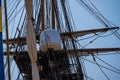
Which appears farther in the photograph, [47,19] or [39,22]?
[39,22]

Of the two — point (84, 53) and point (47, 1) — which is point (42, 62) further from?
point (84, 53)

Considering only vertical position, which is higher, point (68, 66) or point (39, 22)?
point (39, 22)

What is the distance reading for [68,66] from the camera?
9844mm

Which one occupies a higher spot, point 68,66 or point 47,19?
point 47,19

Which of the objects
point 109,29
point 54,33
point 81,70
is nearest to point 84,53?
point 109,29

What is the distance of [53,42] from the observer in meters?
8.80

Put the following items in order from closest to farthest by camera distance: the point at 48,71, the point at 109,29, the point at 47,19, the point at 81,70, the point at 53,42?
1. the point at 53,42
2. the point at 48,71
3. the point at 81,70
4. the point at 47,19
5. the point at 109,29

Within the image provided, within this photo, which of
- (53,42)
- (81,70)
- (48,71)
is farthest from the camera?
(81,70)

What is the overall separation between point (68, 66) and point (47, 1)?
3.89 m

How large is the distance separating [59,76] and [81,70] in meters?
1.79

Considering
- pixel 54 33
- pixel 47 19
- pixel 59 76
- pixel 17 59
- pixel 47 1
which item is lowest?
pixel 59 76

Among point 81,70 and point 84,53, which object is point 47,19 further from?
point 84,53

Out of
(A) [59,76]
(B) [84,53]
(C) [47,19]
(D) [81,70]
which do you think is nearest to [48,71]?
(A) [59,76]

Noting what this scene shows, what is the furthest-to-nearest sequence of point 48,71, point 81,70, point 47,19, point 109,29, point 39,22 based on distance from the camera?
point 109,29
point 39,22
point 47,19
point 81,70
point 48,71
